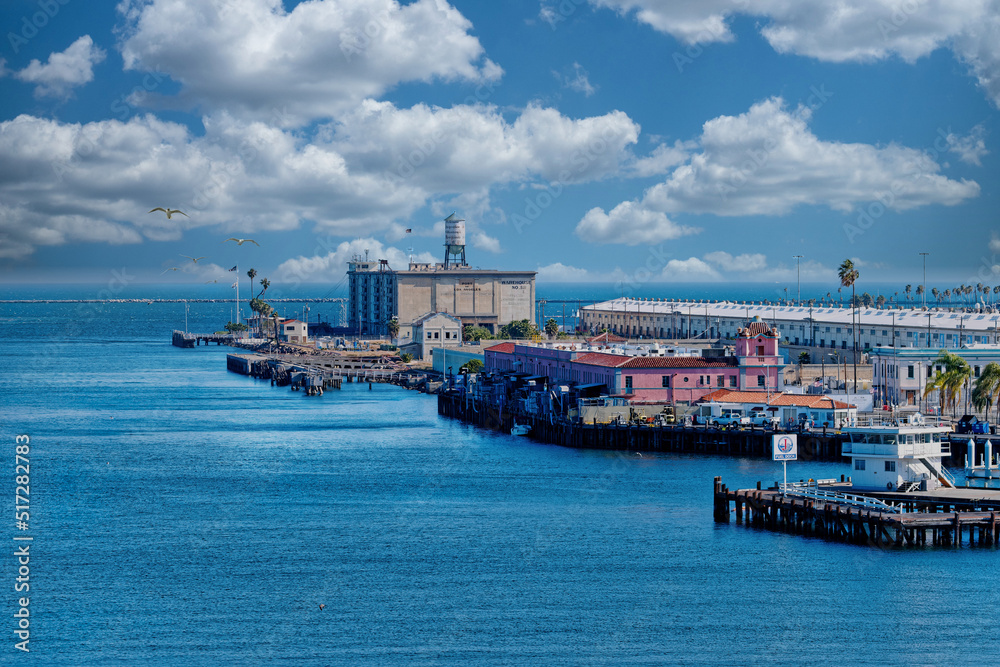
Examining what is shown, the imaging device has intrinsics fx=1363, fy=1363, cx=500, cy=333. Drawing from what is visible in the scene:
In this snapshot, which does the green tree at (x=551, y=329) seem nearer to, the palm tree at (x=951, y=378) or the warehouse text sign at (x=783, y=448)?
the palm tree at (x=951, y=378)

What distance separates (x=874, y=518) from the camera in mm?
53625

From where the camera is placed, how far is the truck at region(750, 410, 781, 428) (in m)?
82.2

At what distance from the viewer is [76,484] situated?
2805 inches

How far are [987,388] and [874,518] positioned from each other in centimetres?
3235

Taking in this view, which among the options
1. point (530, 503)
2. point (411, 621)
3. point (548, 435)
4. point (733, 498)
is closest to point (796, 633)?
point (411, 621)

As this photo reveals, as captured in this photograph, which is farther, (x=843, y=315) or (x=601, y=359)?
(x=843, y=315)

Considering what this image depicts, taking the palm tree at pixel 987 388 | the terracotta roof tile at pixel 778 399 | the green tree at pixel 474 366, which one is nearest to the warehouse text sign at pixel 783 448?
the terracotta roof tile at pixel 778 399

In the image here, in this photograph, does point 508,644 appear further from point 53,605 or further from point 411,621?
point 53,605

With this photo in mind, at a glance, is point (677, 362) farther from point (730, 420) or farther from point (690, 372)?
point (730, 420)

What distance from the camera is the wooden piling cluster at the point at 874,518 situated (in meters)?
53.1

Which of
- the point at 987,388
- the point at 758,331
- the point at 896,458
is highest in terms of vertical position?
the point at 758,331

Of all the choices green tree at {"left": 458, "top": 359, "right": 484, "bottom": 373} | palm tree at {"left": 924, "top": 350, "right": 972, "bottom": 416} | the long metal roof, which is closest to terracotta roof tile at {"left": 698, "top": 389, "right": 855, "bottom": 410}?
palm tree at {"left": 924, "top": 350, "right": 972, "bottom": 416}

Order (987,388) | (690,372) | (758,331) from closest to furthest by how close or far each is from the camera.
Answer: (987,388) → (690,372) → (758,331)

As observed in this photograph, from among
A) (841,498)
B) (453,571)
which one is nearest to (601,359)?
(841,498)
